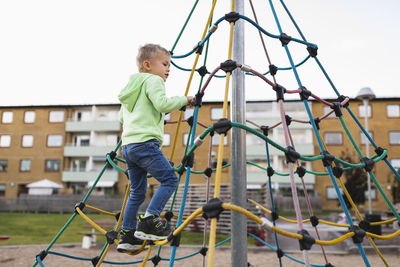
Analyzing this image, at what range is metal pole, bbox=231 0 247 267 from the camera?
216 centimetres

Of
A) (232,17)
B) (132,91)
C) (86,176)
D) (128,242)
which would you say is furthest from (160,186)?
(86,176)

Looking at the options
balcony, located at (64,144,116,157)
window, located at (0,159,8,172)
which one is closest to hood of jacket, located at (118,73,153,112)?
balcony, located at (64,144,116,157)

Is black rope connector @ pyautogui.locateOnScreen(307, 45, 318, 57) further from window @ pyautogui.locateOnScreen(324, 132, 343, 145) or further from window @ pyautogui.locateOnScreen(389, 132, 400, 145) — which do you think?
window @ pyautogui.locateOnScreen(389, 132, 400, 145)

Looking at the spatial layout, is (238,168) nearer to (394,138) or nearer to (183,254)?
(183,254)

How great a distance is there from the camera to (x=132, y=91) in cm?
234

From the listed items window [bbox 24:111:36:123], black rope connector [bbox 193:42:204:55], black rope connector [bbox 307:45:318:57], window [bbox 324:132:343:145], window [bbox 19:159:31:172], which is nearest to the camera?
black rope connector [bbox 193:42:204:55]

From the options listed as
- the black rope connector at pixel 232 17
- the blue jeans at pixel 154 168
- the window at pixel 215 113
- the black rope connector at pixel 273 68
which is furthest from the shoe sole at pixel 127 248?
the window at pixel 215 113

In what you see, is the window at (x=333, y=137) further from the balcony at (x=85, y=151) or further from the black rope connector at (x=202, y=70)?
the black rope connector at (x=202, y=70)

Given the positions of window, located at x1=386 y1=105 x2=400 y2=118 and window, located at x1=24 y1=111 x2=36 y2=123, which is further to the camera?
window, located at x1=24 y1=111 x2=36 y2=123

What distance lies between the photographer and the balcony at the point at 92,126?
95.5 ft

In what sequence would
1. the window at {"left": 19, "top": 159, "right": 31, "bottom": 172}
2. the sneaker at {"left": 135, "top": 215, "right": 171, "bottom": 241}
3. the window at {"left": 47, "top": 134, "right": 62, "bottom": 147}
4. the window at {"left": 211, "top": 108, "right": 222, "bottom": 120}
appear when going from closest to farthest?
the sneaker at {"left": 135, "top": 215, "right": 171, "bottom": 241}, the window at {"left": 211, "top": 108, "right": 222, "bottom": 120}, the window at {"left": 19, "top": 159, "right": 31, "bottom": 172}, the window at {"left": 47, "top": 134, "right": 62, "bottom": 147}

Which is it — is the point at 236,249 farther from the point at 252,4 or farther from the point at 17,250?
the point at 17,250

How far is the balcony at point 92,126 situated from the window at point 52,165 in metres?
2.97

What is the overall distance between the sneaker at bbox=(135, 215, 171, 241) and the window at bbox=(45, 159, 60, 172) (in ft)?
97.6
